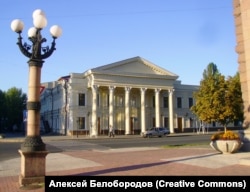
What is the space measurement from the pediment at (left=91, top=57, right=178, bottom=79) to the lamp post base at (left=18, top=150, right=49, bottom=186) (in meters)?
44.5

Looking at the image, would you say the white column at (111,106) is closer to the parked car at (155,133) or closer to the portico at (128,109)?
the portico at (128,109)

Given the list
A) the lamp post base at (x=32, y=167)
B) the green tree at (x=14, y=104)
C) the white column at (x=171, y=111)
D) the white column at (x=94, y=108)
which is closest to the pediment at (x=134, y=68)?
the white column at (x=94, y=108)

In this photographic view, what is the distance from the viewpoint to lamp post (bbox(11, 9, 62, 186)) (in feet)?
32.8

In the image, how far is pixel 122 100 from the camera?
60844 millimetres

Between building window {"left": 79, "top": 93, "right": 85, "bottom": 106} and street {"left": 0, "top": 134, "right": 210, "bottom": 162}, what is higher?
building window {"left": 79, "top": 93, "right": 85, "bottom": 106}

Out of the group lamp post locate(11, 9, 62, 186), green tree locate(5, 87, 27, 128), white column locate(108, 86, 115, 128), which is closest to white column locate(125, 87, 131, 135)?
white column locate(108, 86, 115, 128)

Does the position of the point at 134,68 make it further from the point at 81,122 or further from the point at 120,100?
the point at 81,122

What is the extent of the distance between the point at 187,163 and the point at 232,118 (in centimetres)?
1351

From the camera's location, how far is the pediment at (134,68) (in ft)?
183

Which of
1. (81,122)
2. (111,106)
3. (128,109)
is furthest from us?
(128,109)

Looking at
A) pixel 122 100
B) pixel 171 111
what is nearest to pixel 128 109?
pixel 122 100

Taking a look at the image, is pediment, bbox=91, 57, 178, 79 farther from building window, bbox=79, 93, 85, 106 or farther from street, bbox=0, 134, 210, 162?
street, bbox=0, 134, 210, 162

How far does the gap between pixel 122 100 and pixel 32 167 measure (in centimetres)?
5089

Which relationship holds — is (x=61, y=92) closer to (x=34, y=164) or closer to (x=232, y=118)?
(x=232, y=118)
